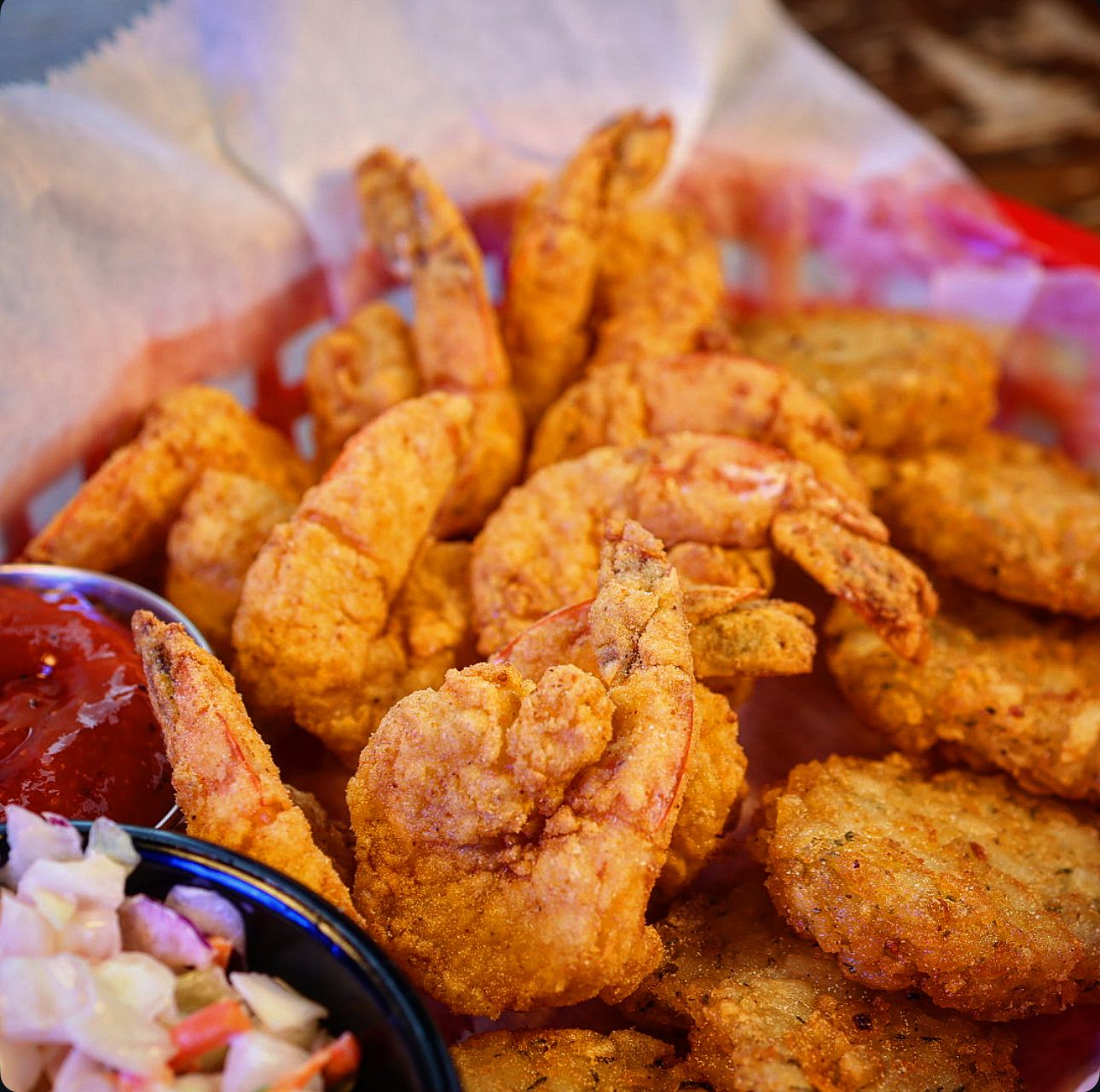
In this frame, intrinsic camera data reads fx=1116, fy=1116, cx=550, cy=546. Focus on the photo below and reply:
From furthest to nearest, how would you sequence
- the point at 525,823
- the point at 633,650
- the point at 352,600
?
the point at 352,600, the point at 633,650, the point at 525,823

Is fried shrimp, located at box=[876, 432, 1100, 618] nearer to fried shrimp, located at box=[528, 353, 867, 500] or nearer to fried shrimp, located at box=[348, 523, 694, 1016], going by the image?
fried shrimp, located at box=[528, 353, 867, 500]

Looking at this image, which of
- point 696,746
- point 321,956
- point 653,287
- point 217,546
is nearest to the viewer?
point 321,956

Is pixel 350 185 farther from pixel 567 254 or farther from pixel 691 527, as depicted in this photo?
pixel 691 527

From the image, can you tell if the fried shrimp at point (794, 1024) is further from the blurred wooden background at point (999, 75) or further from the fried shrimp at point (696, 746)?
the blurred wooden background at point (999, 75)

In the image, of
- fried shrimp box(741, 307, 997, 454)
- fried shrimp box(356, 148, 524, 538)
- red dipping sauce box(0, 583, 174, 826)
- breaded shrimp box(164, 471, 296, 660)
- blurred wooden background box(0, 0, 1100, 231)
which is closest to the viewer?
red dipping sauce box(0, 583, 174, 826)

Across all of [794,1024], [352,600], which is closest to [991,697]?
[794,1024]

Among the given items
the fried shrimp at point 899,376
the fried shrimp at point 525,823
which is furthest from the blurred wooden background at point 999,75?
the fried shrimp at point 525,823

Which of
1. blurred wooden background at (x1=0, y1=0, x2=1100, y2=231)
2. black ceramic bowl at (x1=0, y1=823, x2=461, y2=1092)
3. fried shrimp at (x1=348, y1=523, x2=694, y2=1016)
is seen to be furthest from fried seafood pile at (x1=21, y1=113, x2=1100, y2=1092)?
blurred wooden background at (x1=0, y1=0, x2=1100, y2=231)
